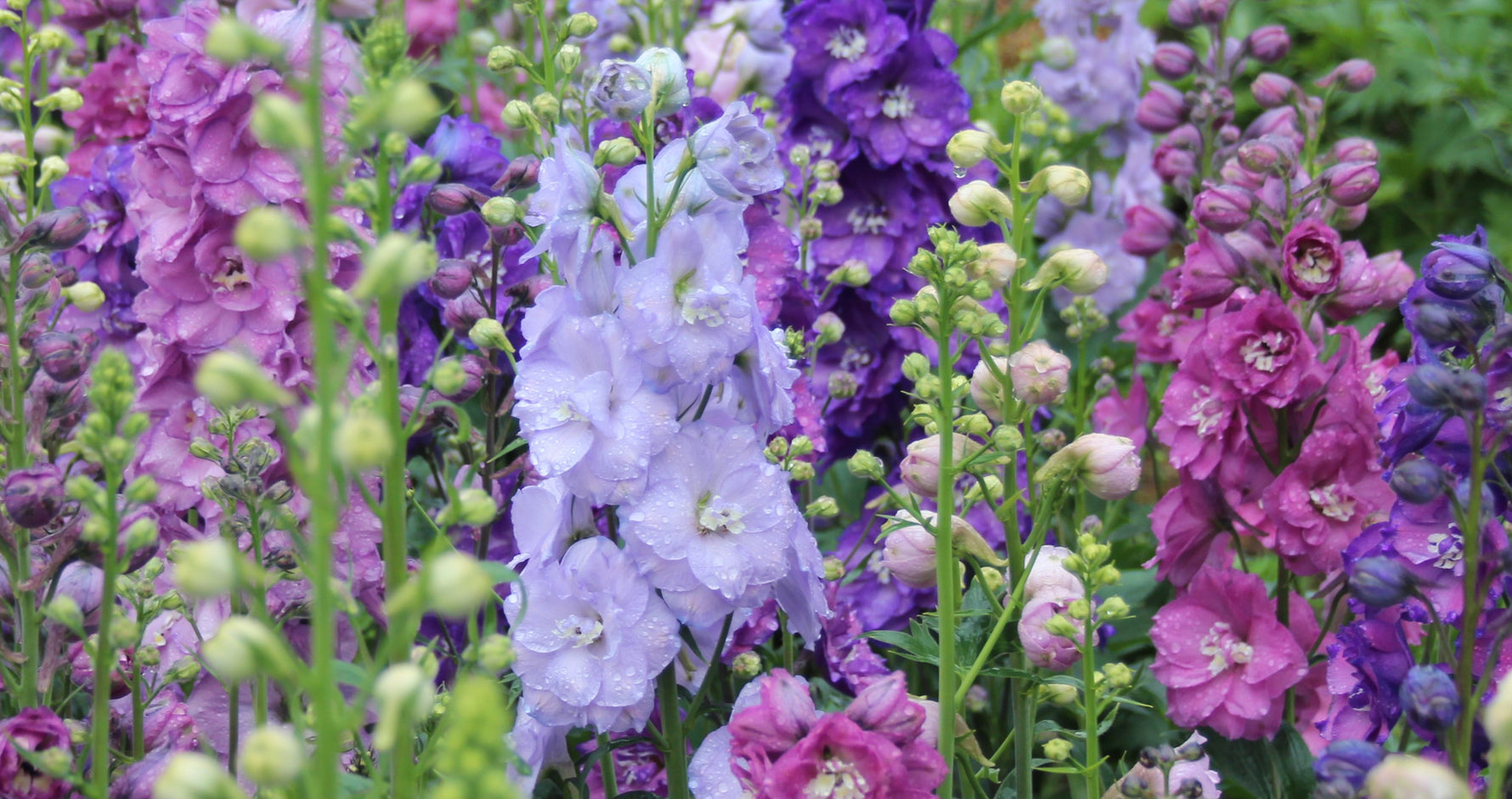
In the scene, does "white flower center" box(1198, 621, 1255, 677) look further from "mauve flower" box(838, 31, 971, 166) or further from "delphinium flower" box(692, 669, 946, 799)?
"mauve flower" box(838, 31, 971, 166)

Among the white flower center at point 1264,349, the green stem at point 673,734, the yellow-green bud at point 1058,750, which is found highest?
the white flower center at point 1264,349

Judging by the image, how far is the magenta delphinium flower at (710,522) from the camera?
3.57 feet

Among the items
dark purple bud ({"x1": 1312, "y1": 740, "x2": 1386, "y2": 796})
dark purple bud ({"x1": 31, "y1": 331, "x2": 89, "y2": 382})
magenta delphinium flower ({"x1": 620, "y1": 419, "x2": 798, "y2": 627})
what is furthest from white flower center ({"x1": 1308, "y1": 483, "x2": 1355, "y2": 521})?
dark purple bud ({"x1": 31, "y1": 331, "x2": 89, "y2": 382})

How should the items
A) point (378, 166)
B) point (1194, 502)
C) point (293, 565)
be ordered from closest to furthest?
point (378, 166) → point (293, 565) → point (1194, 502)

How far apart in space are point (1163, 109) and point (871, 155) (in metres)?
0.45

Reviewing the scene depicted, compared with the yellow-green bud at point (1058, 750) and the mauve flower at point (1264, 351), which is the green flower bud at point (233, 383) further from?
the mauve flower at point (1264, 351)

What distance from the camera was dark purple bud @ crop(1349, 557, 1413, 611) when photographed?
1025 millimetres

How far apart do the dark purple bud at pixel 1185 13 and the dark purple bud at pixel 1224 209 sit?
1.61ft

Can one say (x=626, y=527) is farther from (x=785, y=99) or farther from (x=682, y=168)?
(x=785, y=99)

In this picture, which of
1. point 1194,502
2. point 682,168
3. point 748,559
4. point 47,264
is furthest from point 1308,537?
point 47,264

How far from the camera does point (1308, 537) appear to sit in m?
1.40

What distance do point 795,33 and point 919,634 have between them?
2.81 ft

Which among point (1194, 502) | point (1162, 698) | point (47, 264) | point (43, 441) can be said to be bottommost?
point (1162, 698)

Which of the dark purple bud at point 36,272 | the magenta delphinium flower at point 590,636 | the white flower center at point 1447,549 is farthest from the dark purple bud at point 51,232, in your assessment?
the white flower center at point 1447,549
